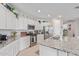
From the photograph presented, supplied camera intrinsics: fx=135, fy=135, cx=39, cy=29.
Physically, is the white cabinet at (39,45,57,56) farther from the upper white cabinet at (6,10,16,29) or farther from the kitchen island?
the upper white cabinet at (6,10,16,29)

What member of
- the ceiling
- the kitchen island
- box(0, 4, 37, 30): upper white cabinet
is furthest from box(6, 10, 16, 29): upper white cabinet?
the kitchen island

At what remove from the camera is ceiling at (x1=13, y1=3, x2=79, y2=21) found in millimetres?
1948

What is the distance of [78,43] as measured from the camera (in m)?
2.02

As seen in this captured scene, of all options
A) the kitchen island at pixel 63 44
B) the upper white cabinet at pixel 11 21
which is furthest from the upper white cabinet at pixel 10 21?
the kitchen island at pixel 63 44

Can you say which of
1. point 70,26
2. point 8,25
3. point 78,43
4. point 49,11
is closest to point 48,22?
point 49,11

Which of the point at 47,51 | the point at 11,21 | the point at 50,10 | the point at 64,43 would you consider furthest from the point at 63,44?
the point at 11,21

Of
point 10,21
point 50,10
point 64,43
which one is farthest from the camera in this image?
point 10,21

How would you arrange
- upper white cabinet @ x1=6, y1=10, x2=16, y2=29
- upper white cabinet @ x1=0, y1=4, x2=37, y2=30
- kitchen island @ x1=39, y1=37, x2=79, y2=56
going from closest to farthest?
1. kitchen island @ x1=39, y1=37, x2=79, y2=56
2. upper white cabinet @ x1=0, y1=4, x2=37, y2=30
3. upper white cabinet @ x1=6, y1=10, x2=16, y2=29

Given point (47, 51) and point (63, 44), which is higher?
point (63, 44)

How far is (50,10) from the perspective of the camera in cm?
205

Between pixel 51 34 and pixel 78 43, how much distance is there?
1.41 ft

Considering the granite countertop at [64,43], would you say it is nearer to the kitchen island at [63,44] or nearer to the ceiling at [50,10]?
the kitchen island at [63,44]

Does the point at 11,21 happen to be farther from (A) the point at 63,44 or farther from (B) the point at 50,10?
(A) the point at 63,44

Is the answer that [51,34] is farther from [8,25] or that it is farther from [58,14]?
[8,25]
